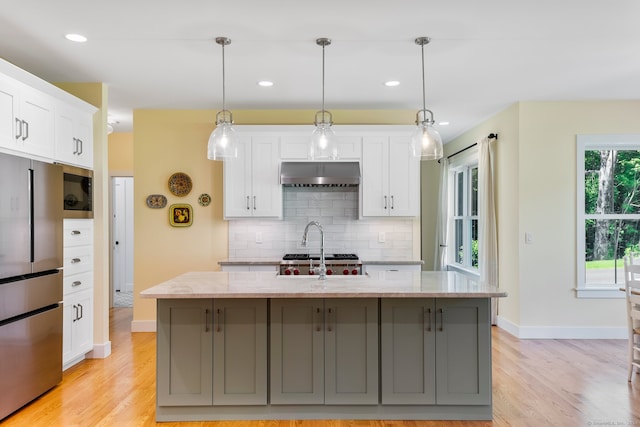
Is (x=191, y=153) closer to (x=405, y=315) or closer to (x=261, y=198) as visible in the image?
(x=261, y=198)

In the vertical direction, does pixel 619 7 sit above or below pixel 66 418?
above

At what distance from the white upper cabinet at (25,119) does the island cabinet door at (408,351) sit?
8.99ft

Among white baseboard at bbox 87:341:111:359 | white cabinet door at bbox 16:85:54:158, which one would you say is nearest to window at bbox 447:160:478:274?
Answer: white baseboard at bbox 87:341:111:359

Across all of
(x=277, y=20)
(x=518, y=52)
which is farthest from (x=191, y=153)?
(x=518, y=52)

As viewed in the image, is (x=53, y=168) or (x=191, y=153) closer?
(x=53, y=168)

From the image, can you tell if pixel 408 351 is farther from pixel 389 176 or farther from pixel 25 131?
pixel 25 131

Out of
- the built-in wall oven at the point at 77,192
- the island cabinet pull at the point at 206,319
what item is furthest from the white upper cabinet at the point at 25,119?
the island cabinet pull at the point at 206,319

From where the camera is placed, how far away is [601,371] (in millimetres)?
4055

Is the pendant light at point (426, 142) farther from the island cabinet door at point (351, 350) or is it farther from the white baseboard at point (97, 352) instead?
the white baseboard at point (97, 352)

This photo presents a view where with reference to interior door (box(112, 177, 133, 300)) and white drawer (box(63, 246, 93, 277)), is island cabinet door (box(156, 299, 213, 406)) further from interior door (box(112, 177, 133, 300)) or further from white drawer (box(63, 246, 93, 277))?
interior door (box(112, 177, 133, 300))

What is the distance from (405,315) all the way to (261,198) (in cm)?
274

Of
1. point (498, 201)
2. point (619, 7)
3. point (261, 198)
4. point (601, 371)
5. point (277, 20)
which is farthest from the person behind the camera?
point (498, 201)

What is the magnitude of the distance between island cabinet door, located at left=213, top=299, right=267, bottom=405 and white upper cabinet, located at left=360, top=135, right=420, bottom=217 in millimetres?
2634

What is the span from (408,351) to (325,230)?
2726 mm
